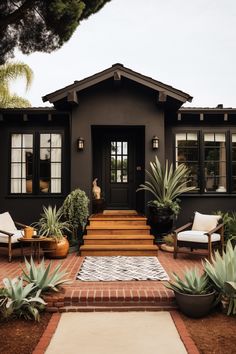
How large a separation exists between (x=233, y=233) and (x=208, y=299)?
4126mm

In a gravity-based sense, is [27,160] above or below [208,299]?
above

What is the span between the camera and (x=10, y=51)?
6.62m

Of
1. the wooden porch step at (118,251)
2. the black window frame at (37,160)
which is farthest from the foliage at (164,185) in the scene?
the black window frame at (37,160)

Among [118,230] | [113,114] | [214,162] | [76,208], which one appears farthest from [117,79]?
[118,230]

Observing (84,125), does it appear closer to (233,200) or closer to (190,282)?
(233,200)

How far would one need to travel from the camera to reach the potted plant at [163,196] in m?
Result: 8.00

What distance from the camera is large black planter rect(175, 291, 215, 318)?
3953 millimetres

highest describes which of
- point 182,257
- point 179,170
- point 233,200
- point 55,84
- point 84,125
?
point 55,84

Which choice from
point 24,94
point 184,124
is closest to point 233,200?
point 184,124

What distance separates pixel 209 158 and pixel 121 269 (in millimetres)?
4854

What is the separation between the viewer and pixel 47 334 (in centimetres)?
354

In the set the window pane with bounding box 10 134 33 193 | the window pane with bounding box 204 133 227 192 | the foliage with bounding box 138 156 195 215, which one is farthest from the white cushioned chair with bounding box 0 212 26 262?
the window pane with bounding box 204 133 227 192

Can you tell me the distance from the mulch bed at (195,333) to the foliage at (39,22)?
191 inches

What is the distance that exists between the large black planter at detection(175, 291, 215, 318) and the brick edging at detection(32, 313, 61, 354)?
5.20 feet
